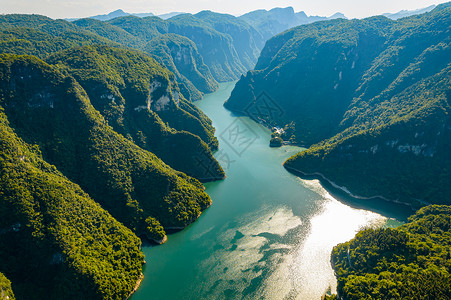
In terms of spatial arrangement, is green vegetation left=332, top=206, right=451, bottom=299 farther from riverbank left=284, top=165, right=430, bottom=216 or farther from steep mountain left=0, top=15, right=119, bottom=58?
steep mountain left=0, top=15, right=119, bottom=58

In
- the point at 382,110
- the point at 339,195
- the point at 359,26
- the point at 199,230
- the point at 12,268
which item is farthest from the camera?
the point at 359,26

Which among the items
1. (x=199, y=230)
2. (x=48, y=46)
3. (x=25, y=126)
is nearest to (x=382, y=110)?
(x=199, y=230)

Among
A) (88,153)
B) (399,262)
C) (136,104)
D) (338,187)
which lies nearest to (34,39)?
(136,104)

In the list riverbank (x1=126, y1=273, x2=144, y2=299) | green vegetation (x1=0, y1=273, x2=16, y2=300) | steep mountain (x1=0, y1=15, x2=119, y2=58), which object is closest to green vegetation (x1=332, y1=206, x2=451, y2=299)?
riverbank (x1=126, y1=273, x2=144, y2=299)

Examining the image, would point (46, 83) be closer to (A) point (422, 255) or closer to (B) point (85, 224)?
(B) point (85, 224)

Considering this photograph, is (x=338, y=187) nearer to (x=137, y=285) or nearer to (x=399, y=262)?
(x=399, y=262)
